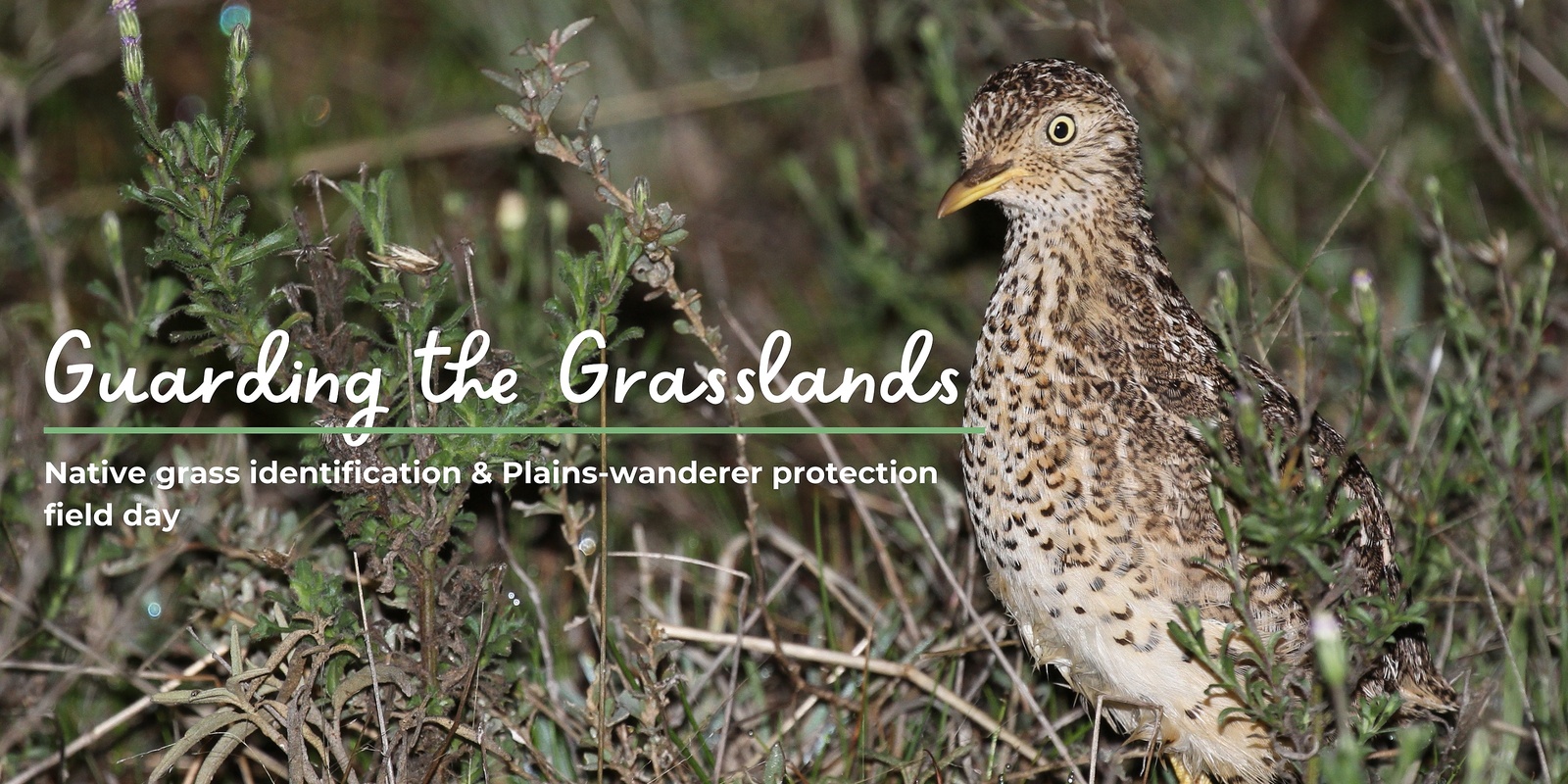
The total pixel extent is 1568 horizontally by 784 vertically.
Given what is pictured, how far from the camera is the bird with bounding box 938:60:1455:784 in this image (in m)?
3.57

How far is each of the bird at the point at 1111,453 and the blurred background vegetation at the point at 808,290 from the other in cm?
22

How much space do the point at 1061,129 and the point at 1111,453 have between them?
2.43ft

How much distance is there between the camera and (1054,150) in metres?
3.83

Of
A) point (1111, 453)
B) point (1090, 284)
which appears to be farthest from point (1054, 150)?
point (1111, 453)

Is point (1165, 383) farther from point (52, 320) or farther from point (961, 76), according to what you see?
point (52, 320)

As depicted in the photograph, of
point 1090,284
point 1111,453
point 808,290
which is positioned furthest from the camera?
point 808,290

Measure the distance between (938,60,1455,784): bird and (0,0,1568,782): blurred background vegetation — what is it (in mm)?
222

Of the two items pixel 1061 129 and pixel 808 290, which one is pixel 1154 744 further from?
pixel 808 290

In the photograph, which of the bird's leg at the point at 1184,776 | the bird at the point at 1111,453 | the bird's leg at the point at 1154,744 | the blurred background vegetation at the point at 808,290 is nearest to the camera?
the bird at the point at 1111,453

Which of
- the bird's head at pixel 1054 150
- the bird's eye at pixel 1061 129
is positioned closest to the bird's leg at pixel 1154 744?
the bird's head at pixel 1054 150

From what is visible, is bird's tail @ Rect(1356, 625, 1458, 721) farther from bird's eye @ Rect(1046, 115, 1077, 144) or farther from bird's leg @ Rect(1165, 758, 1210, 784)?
bird's eye @ Rect(1046, 115, 1077, 144)

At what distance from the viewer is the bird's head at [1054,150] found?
3.83m

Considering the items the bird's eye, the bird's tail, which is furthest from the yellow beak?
the bird's tail

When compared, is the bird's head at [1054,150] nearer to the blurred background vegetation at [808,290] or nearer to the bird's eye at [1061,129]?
the bird's eye at [1061,129]
